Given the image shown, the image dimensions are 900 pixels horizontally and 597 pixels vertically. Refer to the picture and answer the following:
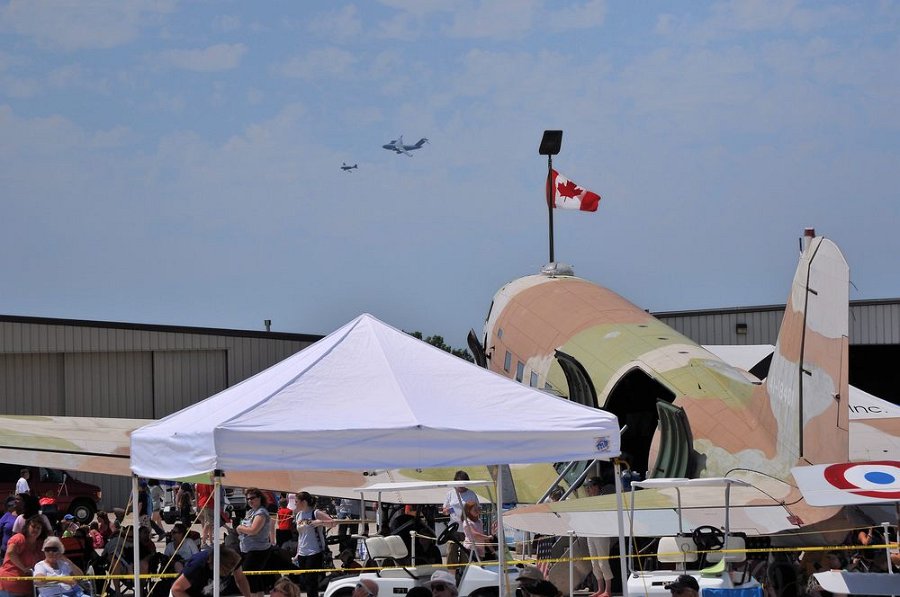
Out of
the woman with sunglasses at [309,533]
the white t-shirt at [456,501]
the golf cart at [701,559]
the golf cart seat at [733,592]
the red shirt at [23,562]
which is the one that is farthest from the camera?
the white t-shirt at [456,501]

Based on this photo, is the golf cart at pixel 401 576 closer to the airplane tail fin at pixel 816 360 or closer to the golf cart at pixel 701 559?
the golf cart at pixel 701 559

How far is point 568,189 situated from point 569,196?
0.68 feet

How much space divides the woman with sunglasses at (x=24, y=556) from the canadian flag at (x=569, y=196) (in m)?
22.7

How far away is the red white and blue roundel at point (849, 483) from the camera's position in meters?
10.3

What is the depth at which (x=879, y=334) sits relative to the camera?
40812 millimetres

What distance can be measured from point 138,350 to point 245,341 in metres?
4.48

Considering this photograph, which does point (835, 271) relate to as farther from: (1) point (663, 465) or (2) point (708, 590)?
(2) point (708, 590)

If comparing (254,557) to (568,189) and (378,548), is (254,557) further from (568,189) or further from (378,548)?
(568,189)

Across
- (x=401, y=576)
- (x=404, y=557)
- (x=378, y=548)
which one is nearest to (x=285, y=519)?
(x=404, y=557)

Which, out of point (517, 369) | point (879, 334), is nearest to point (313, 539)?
point (517, 369)

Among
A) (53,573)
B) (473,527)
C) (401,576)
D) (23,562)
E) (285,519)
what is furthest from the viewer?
(285,519)

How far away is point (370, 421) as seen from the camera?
335 inches

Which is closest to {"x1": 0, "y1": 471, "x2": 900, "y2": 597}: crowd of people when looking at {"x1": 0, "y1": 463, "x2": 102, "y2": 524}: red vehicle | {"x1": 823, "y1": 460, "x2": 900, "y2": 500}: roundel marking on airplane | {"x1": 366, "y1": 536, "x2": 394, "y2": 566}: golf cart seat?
{"x1": 366, "y1": 536, "x2": 394, "y2": 566}: golf cart seat

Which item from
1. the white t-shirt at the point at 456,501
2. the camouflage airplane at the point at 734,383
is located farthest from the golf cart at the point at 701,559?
the white t-shirt at the point at 456,501
